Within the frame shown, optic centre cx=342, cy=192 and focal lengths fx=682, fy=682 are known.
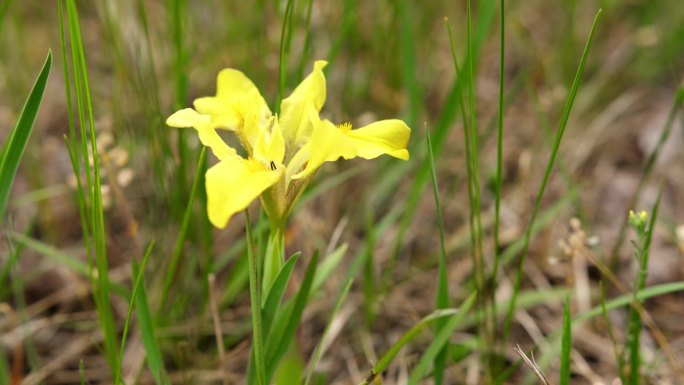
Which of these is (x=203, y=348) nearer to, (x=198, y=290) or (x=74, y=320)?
(x=198, y=290)

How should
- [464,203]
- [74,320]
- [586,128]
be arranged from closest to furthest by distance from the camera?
1. [74,320]
2. [464,203]
3. [586,128]

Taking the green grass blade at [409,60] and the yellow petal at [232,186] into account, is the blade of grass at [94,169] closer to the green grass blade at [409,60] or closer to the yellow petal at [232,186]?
the yellow petal at [232,186]

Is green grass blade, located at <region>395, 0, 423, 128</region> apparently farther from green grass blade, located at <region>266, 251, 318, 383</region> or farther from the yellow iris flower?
green grass blade, located at <region>266, 251, 318, 383</region>

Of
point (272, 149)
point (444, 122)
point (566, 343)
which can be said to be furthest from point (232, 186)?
point (444, 122)

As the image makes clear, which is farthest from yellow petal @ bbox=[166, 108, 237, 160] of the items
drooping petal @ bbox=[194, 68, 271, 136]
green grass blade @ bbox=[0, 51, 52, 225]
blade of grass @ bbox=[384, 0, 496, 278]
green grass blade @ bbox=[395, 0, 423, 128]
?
green grass blade @ bbox=[395, 0, 423, 128]

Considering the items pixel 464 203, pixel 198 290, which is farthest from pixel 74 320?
pixel 464 203

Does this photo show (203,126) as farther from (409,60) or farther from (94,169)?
(409,60)

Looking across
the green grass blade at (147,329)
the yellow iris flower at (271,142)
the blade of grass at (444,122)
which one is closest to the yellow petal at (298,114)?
the yellow iris flower at (271,142)
